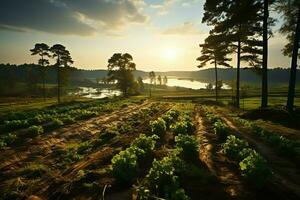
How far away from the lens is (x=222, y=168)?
10891 mm

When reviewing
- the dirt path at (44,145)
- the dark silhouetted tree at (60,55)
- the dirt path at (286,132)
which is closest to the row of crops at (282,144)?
the dirt path at (286,132)

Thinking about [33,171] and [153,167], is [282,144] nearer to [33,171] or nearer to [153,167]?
[153,167]

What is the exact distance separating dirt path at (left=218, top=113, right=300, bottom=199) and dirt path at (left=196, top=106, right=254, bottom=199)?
1.07 metres

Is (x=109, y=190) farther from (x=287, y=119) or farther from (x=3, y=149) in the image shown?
(x=287, y=119)

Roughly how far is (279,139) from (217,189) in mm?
6942

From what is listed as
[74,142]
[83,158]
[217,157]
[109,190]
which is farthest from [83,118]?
[109,190]

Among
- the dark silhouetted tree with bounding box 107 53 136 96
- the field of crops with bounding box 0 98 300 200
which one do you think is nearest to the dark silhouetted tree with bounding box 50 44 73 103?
the dark silhouetted tree with bounding box 107 53 136 96

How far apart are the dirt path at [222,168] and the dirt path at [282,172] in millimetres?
1075

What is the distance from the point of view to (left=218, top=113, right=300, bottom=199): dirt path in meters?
Result: 8.45

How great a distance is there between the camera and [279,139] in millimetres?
14086

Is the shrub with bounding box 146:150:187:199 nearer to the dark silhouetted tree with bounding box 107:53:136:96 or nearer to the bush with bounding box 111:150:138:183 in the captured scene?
the bush with bounding box 111:150:138:183

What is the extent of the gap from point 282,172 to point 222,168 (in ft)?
6.85

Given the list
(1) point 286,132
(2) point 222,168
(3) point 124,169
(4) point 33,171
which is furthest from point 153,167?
(1) point 286,132

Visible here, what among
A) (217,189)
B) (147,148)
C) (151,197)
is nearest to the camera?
(151,197)
